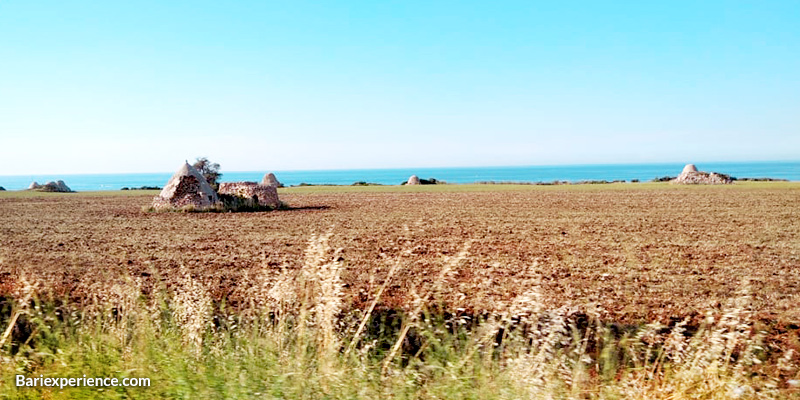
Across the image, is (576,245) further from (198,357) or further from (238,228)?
(198,357)

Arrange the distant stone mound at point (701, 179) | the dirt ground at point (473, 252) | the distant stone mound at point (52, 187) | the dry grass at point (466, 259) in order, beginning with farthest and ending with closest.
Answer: the distant stone mound at point (52, 187)
the distant stone mound at point (701, 179)
the dirt ground at point (473, 252)
the dry grass at point (466, 259)

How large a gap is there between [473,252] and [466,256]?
2.01ft

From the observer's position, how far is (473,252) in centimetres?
1146

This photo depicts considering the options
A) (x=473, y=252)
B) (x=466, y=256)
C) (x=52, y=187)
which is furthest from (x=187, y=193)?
(x=52, y=187)

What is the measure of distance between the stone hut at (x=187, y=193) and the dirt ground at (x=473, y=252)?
132cm

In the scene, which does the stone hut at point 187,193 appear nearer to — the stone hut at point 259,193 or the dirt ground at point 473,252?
the stone hut at point 259,193

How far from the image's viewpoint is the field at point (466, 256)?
7.27 m

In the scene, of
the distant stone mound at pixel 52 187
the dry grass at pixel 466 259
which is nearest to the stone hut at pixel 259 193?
the dry grass at pixel 466 259

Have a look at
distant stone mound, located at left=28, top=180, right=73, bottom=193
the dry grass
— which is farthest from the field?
distant stone mound, located at left=28, top=180, right=73, bottom=193

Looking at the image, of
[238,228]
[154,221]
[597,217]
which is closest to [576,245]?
[597,217]

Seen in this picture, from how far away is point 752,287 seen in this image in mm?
8211

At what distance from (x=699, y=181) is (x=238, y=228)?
106 feet

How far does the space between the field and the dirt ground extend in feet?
0.12

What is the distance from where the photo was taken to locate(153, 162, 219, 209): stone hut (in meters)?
21.5
